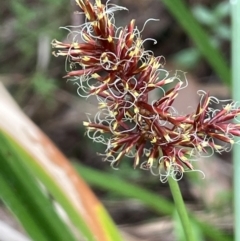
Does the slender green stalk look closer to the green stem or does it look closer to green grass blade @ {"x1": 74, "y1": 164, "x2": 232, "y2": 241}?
the green stem

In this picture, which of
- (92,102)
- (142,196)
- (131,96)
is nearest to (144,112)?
(131,96)

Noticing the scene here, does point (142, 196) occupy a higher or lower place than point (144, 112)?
lower

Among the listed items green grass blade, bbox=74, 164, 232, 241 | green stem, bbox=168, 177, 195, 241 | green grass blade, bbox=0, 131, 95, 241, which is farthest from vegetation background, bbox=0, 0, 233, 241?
green stem, bbox=168, 177, 195, 241

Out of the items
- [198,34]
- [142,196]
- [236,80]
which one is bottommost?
[142,196]

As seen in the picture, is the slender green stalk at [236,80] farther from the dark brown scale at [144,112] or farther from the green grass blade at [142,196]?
the green grass blade at [142,196]

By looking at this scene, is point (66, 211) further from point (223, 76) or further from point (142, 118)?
point (223, 76)

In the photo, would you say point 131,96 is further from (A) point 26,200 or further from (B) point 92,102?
(B) point 92,102

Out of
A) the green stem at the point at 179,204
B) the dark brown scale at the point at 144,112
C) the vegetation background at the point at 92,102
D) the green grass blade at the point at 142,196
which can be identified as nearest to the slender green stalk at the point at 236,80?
the green stem at the point at 179,204

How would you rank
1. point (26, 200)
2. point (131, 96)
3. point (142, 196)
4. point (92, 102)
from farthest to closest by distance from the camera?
1. point (92, 102)
2. point (142, 196)
3. point (26, 200)
4. point (131, 96)
